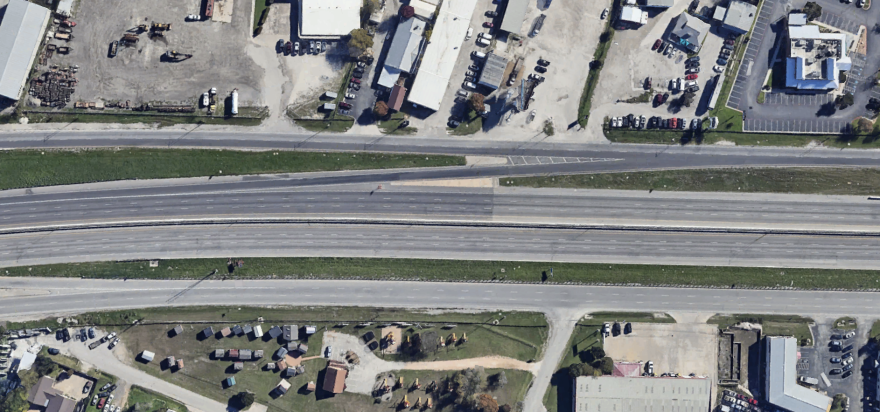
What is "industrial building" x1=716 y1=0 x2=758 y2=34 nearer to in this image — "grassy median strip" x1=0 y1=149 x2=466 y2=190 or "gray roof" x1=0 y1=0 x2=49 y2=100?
"grassy median strip" x1=0 y1=149 x2=466 y2=190

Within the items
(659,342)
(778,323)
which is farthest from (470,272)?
(778,323)

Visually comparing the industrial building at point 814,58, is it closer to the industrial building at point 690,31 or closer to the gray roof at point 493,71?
the industrial building at point 690,31

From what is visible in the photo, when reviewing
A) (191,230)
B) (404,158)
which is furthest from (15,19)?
(404,158)

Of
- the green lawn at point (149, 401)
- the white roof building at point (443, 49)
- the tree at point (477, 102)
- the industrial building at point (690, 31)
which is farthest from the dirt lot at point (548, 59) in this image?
the green lawn at point (149, 401)

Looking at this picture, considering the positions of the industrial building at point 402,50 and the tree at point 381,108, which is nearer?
the tree at point 381,108

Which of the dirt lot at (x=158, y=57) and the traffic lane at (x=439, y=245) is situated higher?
the dirt lot at (x=158, y=57)

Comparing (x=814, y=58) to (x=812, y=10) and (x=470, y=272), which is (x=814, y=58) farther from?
(x=470, y=272)

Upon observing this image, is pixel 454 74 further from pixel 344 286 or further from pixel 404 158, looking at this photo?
pixel 344 286
